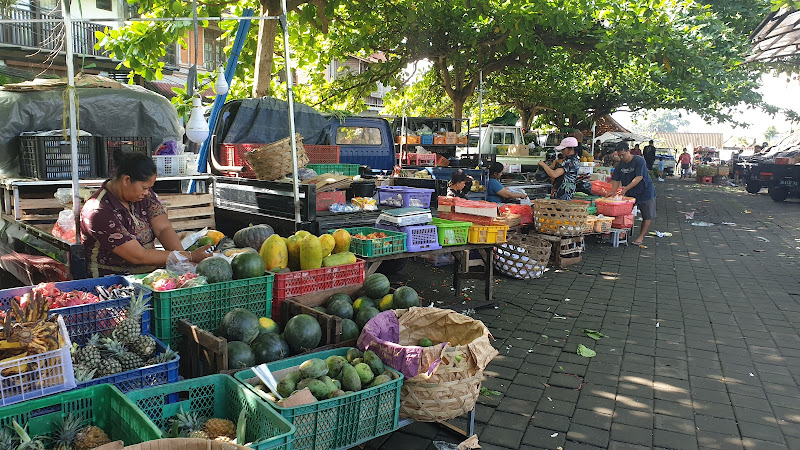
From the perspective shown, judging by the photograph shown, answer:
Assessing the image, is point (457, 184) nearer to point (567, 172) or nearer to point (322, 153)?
point (322, 153)

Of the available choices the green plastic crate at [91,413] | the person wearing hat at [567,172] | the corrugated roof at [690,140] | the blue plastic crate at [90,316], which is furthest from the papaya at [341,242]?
the corrugated roof at [690,140]

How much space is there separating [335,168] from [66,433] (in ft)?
19.9

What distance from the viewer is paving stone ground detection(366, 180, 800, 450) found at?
3.94 m

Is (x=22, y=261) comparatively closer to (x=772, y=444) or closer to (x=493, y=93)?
(x=772, y=444)


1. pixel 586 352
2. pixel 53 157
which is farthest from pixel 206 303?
pixel 586 352

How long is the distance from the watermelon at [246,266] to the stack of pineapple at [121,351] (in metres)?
0.75

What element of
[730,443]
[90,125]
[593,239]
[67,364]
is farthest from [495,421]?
[593,239]

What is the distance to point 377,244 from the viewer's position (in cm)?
543

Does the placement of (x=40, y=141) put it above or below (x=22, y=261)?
above

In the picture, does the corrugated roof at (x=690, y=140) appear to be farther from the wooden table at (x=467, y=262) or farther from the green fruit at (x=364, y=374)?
the green fruit at (x=364, y=374)

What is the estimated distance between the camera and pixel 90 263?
440 cm

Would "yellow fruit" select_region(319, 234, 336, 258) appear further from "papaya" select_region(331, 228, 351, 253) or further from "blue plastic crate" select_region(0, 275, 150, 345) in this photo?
"blue plastic crate" select_region(0, 275, 150, 345)

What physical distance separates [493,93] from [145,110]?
998 inches

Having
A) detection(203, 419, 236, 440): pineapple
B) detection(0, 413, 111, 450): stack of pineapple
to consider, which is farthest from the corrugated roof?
detection(0, 413, 111, 450): stack of pineapple
